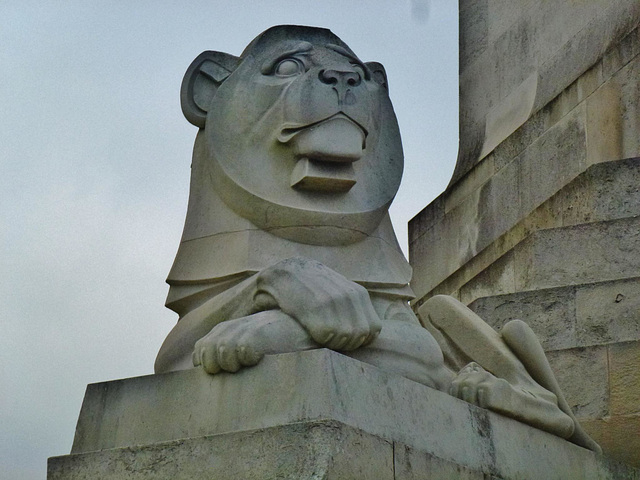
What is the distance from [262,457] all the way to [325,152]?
174 centimetres

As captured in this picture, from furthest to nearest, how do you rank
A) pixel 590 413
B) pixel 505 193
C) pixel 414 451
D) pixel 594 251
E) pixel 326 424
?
pixel 505 193 < pixel 594 251 < pixel 590 413 < pixel 414 451 < pixel 326 424

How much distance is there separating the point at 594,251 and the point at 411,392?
4106 millimetres

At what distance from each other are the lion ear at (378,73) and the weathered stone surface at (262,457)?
2264 millimetres

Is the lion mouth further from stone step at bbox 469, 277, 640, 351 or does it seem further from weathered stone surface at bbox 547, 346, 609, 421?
stone step at bbox 469, 277, 640, 351

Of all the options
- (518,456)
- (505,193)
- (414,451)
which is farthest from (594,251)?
(414,451)

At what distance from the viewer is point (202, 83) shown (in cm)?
788

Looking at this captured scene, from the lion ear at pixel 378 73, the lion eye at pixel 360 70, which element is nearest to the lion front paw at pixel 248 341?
the lion eye at pixel 360 70

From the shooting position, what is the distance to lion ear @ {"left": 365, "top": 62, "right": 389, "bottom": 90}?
8.08 meters

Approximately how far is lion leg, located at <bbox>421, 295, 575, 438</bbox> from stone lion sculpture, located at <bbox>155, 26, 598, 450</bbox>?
12 millimetres

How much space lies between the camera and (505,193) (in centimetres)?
1255

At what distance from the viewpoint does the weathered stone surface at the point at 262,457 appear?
6.32 meters

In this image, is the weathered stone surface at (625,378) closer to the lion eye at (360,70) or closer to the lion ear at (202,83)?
the lion eye at (360,70)

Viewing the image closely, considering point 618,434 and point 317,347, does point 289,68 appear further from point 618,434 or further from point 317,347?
point 618,434

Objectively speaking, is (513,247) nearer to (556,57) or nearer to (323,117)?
(556,57)
